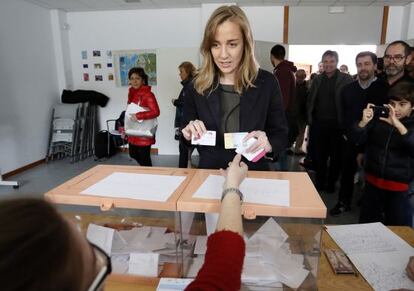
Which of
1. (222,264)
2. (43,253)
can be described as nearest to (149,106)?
(222,264)

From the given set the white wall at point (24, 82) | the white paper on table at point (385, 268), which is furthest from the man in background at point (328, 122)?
the white wall at point (24, 82)

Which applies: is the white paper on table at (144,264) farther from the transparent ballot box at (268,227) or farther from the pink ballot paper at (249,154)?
the pink ballot paper at (249,154)

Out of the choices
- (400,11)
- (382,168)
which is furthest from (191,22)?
(382,168)

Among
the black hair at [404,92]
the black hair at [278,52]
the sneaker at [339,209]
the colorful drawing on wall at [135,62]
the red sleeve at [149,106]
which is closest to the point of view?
the black hair at [404,92]

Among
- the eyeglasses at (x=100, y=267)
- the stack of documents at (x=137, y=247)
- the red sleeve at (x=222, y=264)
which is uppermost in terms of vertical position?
the eyeglasses at (x=100, y=267)

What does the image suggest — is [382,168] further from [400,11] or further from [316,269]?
[400,11]

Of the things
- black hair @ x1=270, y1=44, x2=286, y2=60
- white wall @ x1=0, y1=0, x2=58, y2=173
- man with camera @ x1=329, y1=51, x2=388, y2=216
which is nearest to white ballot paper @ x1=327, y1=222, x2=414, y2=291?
man with camera @ x1=329, y1=51, x2=388, y2=216

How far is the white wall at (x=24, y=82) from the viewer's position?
172 inches

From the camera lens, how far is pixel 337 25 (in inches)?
209

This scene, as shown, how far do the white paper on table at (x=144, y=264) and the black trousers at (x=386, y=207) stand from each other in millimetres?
1789

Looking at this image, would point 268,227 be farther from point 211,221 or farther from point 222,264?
point 222,264

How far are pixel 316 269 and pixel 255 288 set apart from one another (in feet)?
0.64

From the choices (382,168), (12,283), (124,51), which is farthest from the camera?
(124,51)

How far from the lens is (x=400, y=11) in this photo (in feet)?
17.0
